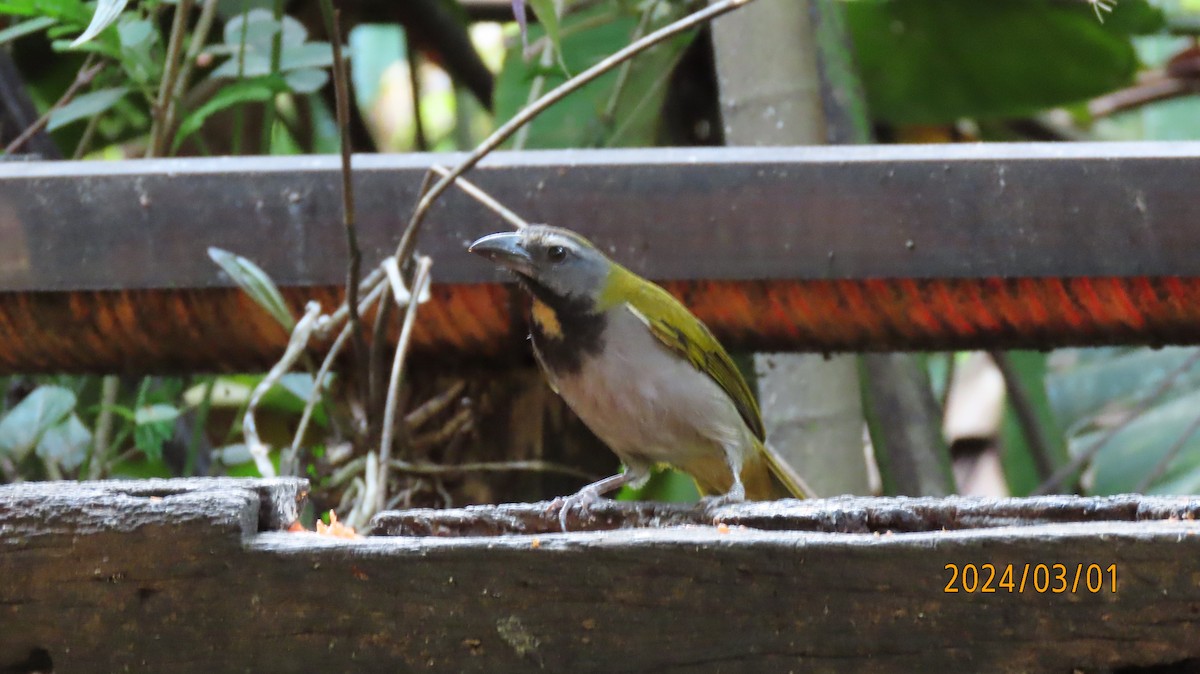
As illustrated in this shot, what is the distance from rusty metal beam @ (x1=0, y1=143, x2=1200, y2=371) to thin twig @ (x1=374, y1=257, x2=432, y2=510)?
11 cm

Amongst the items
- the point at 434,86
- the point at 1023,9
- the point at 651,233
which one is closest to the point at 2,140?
the point at 651,233

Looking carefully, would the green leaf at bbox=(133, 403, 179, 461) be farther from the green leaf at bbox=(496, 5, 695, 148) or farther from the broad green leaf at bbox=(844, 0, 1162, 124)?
the broad green leaf at bbox=(844, 0, 1162, 124)

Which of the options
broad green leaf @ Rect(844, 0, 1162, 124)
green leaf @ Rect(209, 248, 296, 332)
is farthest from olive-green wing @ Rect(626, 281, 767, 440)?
broad green leaf @ Rect(844, 0, 1162, 124)

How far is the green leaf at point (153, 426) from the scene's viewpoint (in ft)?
9.38

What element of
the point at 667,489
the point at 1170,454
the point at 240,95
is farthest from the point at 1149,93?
the point at 240,95

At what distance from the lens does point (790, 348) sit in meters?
2.51

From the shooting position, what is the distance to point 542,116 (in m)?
3.65

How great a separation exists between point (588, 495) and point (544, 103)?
0.70 meters

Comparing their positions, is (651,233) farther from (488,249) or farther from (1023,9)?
(1023,9)

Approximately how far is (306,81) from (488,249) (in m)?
0.98

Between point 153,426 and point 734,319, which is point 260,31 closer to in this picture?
point 153,426

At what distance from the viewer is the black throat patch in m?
2.51

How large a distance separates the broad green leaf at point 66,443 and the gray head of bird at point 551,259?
116 cm

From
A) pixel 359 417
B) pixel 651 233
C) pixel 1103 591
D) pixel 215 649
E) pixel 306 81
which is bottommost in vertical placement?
pixel 359 417
